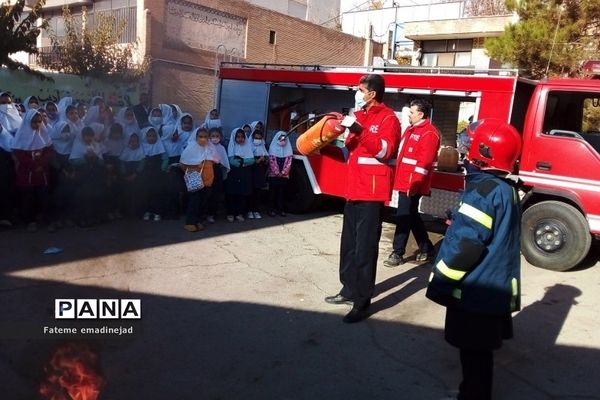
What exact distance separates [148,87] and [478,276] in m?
17.0

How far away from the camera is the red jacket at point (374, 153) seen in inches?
165

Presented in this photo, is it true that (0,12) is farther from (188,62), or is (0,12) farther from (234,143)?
(188,62)

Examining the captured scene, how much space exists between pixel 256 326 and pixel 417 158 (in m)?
2.74

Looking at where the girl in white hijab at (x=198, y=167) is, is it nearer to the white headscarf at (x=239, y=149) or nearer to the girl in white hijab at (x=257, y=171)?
the white headscarf at (x=239, y=149)

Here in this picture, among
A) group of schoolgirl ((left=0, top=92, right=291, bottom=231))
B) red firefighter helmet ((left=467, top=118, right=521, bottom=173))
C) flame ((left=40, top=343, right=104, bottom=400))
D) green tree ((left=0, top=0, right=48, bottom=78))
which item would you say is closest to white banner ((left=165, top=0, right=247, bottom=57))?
green tree ((left=0, top=0, right=48, bottom=78))

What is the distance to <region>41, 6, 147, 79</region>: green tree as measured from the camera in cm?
1736

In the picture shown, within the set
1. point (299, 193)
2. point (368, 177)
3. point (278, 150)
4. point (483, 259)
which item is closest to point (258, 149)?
point (278, 150)

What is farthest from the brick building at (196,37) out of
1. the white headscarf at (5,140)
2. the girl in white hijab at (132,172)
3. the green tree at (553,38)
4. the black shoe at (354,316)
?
the black shoe at (354,316)

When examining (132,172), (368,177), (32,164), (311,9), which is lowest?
(132,172)

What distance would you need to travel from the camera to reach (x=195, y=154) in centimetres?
711

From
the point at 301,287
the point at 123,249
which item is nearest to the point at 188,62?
the point at 123,249

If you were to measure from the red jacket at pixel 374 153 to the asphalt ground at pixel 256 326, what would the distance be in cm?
107

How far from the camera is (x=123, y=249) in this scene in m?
5.98

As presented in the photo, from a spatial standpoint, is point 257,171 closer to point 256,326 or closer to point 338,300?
point 338,300
